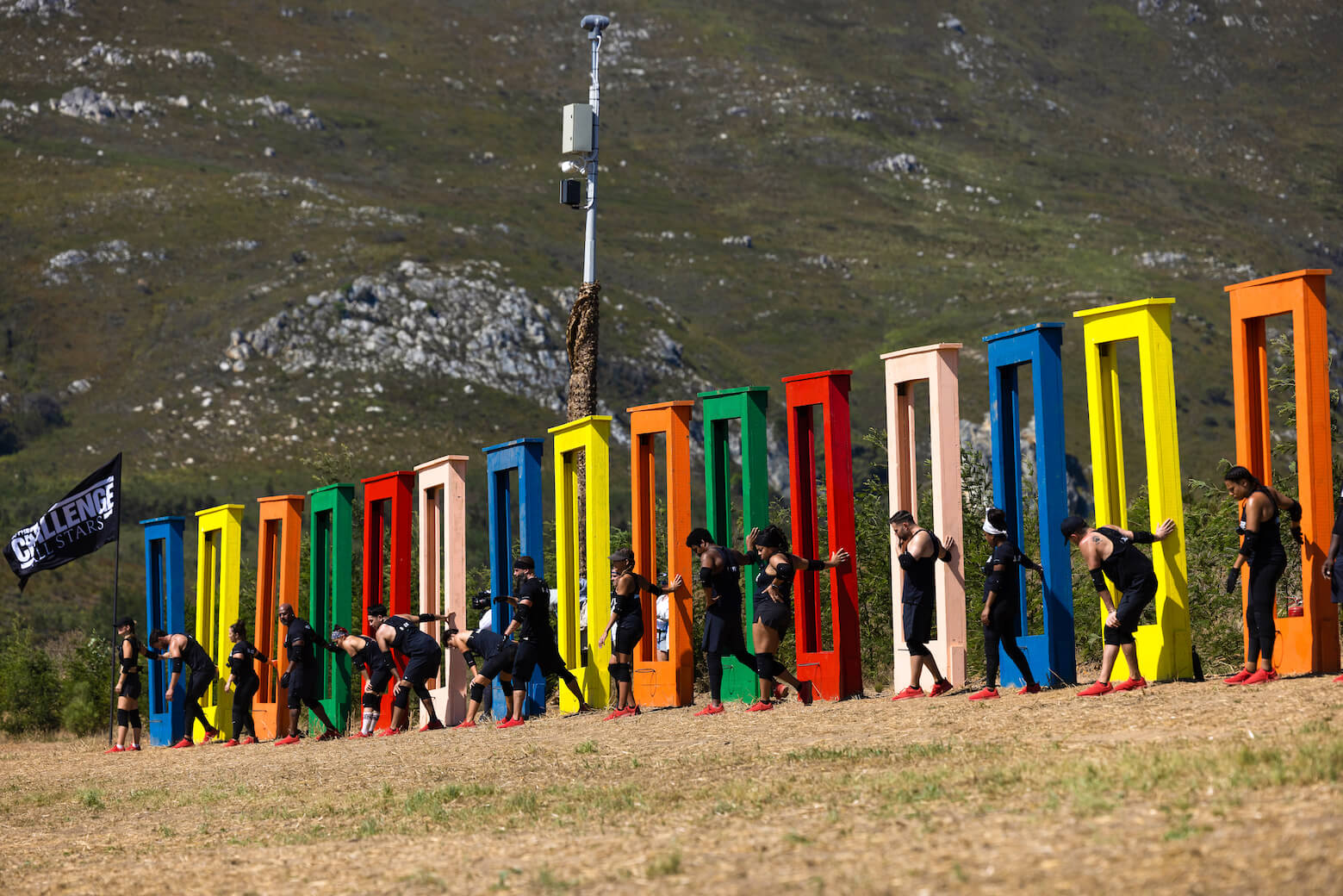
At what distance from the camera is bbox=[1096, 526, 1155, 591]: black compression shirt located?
513 inches

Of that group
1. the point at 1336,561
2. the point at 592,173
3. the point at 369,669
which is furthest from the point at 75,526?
the point at 1336,561

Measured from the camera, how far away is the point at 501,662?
17.9 meters

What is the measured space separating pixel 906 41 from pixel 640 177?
5154 cm

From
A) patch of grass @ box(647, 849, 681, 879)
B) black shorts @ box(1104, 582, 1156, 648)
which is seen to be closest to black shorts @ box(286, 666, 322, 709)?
black shorts @ box(1104, 582, 1156, 648)

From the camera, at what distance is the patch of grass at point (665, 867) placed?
7828 millimetres

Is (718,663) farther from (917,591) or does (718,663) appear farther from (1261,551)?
(1261,551)

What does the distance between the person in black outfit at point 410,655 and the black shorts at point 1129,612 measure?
824 centimetres

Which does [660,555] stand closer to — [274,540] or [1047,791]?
[274,540]

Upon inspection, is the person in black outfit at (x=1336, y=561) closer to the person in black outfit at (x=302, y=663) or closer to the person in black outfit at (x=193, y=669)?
the person in black outfit at (x=302, y=663)

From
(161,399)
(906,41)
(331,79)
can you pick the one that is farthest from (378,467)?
(906,41)

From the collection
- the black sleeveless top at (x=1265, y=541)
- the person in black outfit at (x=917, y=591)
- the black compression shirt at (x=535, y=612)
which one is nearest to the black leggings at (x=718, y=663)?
the person in black outfit at (x=917, y=591)

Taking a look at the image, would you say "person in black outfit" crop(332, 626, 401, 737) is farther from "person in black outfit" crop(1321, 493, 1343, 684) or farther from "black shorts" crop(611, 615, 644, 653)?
"person in black outfit" crop(1321, 493, 1343, 684)

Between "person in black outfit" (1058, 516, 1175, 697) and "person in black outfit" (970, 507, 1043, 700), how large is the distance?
79 centimetres

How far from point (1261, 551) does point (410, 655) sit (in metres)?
9.67
